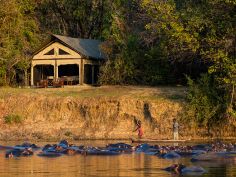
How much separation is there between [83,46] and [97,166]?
3096 cm

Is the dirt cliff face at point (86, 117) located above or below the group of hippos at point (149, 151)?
above

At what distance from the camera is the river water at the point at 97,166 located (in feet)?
94.0

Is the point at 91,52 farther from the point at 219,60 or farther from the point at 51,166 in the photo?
the point at 51,166

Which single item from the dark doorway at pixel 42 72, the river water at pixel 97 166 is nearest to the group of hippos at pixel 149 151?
the river water at pixel 97 166

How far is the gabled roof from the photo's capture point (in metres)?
59.2

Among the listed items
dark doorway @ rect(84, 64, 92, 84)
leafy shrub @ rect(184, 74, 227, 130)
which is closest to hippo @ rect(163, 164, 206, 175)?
leafy shrub @ rect(184, 74, 227, 130)

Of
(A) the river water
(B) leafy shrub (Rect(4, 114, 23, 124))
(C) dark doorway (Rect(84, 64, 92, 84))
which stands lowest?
(A) the river water

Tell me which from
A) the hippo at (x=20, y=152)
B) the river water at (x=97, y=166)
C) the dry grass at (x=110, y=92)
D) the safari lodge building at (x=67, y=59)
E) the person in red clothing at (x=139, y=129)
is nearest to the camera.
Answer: the river water at (x=97, y=166)

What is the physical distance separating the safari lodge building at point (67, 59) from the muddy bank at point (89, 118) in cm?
794

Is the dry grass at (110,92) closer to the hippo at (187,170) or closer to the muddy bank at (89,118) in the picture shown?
the muddy bank at (89,118)

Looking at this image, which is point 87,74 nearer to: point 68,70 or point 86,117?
point 68,70

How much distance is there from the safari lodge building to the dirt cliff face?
7.99 meters

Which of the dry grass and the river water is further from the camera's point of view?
the dry grass

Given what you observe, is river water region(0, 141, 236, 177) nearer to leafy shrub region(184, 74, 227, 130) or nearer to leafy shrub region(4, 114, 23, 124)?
leafy shrub region(184, 74, 227, 130)
